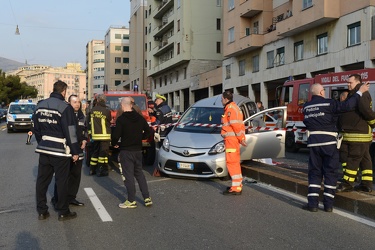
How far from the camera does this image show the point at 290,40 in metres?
28.7

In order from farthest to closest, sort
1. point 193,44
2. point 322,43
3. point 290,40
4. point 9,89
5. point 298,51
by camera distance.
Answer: point 9,89 < point 193,44 < point 290,40 < point 298,51 < point 322,43

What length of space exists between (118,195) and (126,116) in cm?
171

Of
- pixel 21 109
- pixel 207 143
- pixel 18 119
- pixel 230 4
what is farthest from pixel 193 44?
pixel 207 143

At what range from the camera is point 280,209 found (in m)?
6.32

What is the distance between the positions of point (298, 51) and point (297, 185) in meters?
22.3

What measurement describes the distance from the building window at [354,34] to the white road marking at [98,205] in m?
19.6

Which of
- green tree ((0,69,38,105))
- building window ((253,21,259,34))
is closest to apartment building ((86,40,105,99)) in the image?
green tree ((0,69,38,105))

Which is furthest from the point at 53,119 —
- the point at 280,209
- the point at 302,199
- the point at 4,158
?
the point at 4,158

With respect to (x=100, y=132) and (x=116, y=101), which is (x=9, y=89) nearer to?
(x=116, y=101)

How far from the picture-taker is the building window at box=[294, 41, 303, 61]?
2762 centimetres

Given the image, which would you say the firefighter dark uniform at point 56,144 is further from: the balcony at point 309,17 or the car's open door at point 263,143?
the balcony at point 309,17

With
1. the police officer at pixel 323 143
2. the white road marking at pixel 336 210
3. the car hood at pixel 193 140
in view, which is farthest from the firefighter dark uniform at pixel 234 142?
the police officer at pixel 323 143

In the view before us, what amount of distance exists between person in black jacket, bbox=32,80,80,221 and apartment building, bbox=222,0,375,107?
1736 cm

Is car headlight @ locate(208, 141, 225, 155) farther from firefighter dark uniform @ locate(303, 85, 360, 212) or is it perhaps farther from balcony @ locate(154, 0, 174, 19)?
balcony @ locate(154, 0, 174, 19)
